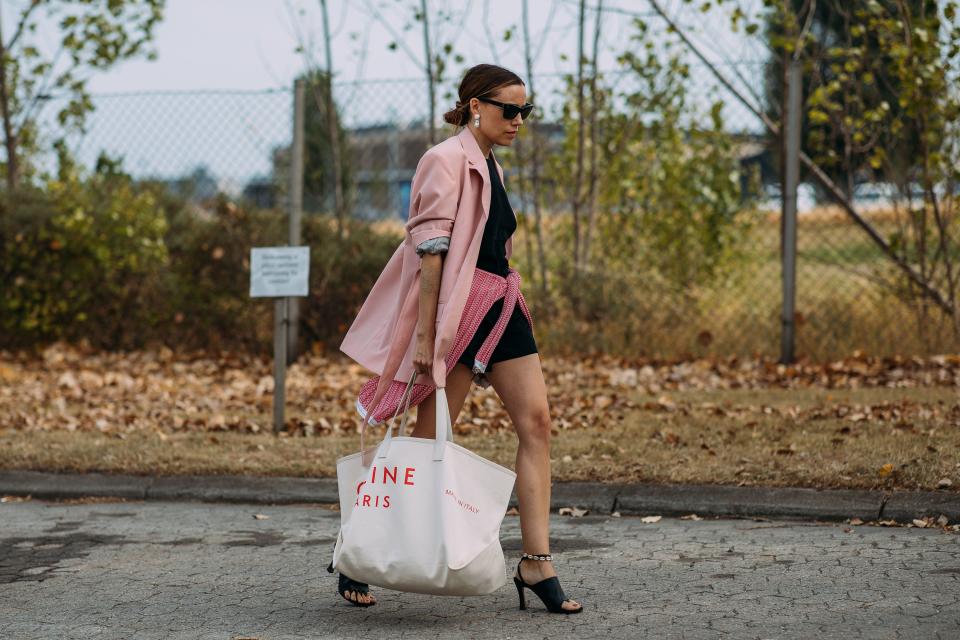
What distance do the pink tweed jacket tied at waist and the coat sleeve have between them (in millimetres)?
202

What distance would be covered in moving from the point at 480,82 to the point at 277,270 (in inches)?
137

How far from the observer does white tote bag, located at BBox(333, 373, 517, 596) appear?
3844mm

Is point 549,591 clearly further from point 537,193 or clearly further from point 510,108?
point 537,193

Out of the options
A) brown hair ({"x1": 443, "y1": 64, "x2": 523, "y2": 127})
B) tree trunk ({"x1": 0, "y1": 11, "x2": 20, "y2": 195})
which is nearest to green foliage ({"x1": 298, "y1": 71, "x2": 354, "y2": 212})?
tree trunk ({"x1": 0, "y1": 11, "x2": 20, "y2": 195})

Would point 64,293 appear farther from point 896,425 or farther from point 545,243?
point 896,425

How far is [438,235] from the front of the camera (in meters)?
4.05

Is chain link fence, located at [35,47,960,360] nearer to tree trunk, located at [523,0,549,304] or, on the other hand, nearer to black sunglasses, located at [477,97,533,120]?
tree trunk, located at [523,0,549,304]

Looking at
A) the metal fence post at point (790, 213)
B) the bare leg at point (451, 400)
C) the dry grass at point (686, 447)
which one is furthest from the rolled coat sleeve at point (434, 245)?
the metal fence post at point (790, 213)

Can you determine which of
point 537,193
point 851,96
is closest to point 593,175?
point 537,193

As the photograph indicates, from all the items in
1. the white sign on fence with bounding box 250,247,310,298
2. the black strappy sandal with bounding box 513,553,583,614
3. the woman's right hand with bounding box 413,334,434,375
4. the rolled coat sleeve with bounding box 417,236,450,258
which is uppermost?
the rolled coat sleeve with bounding box 417,236,450,258

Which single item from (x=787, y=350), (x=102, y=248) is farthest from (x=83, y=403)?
(x=787, y=350)

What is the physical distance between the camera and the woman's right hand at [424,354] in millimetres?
4070

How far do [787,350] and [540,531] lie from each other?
6.18m

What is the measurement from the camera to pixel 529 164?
11.2 meters
